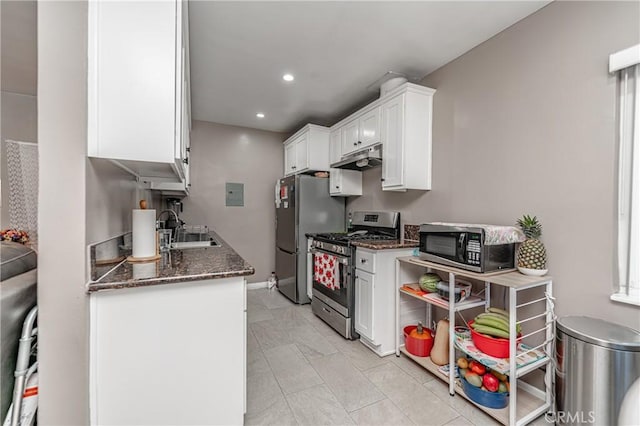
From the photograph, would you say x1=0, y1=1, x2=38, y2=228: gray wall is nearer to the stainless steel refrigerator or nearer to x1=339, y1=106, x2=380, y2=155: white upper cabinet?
the stainless steel refrigerator

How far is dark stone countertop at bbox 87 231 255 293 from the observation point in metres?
1.10

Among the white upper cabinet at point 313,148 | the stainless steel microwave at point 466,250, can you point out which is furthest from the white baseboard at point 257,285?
the stainless steel microwave at point 466,250

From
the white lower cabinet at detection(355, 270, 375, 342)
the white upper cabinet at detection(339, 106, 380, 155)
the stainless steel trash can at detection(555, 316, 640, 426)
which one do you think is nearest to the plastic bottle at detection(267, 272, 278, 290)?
the white lower cabinet at detection(355, 270, 375, 342)

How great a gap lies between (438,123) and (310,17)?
141 cm

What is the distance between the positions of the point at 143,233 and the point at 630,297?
2585mm

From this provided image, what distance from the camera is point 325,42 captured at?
6.95ft

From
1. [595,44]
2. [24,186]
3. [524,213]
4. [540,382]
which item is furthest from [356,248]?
[24,186]

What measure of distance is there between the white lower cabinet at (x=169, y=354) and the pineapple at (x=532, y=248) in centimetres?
173

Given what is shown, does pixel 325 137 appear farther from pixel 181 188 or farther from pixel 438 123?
pixel 181 188

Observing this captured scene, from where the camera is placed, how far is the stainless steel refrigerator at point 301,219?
3494 mm

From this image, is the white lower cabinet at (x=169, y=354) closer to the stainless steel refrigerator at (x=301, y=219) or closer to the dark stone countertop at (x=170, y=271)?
the dark stone countertop at (x=170, y=271)

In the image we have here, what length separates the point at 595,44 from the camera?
1.53 m

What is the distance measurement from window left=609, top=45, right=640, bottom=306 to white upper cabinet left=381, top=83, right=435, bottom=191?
4.02 feet

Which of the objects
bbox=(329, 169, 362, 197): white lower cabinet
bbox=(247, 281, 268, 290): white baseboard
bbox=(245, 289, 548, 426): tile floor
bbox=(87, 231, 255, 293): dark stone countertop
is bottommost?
bbox=(245, 289, 548, 426): tile floor
